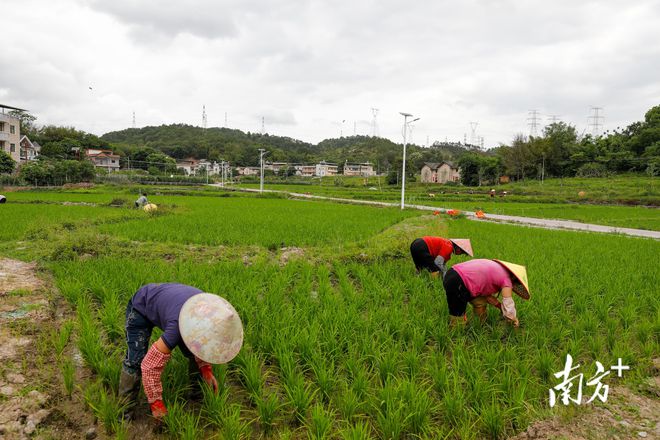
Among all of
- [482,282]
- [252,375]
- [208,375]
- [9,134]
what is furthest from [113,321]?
[9,134]

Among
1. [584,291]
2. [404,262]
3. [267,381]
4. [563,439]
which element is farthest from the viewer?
[404,262]

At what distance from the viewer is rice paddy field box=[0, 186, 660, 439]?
2.22 m

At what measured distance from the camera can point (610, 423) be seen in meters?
2.29

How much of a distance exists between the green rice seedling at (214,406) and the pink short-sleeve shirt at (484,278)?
6.72ft

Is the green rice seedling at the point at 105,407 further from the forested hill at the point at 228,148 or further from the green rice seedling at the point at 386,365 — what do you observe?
the forested hill at the point at 228,148

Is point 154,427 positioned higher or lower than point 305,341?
lower

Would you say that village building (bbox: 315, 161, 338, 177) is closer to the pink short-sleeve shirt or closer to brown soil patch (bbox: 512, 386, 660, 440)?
the pink short-sleeve shirt

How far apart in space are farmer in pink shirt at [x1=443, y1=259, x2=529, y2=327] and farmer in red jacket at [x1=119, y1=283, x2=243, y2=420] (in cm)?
199

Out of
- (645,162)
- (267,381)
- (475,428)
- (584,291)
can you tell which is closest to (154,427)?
(267,381)

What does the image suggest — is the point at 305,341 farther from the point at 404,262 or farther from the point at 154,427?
the point at 404,262

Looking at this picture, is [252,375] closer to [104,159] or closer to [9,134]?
[9,134]

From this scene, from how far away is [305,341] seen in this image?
2891mm

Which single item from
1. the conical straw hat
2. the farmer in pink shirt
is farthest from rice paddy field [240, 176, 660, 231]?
the farmer in pink shirt

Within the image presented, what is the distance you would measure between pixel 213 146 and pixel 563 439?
3041 inches
